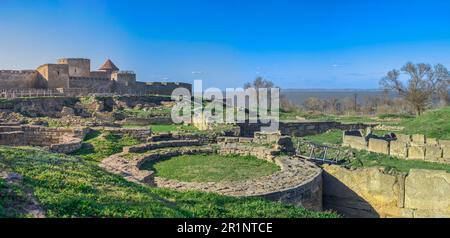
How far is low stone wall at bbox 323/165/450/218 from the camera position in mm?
10469

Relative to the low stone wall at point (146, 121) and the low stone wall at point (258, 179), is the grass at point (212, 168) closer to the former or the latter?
the low stone wall at point (258, 179)

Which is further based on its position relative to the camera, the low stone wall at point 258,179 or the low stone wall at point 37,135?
the low stone wall at point 37,135

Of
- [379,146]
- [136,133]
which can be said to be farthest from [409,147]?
[136,133]

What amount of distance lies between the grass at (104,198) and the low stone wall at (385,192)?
3842mm

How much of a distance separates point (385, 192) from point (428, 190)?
112 centimetres

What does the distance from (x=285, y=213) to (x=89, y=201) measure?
348 cm

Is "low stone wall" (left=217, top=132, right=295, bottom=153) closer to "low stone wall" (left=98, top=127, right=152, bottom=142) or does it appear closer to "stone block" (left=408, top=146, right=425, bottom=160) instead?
"low stone wall" (left=98, top=127, right=152, bottom=142)

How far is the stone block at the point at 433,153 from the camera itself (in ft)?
50.5

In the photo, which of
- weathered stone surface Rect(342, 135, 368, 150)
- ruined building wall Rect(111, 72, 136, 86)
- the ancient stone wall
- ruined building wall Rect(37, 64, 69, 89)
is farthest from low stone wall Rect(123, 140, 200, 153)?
the ancient stone wall

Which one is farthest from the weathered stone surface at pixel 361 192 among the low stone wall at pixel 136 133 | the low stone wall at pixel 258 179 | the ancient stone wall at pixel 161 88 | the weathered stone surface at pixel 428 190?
the ancient stone wall at pixel 161 88

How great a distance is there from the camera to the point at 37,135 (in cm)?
1758

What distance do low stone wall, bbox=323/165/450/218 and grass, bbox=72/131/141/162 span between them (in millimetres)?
7752
